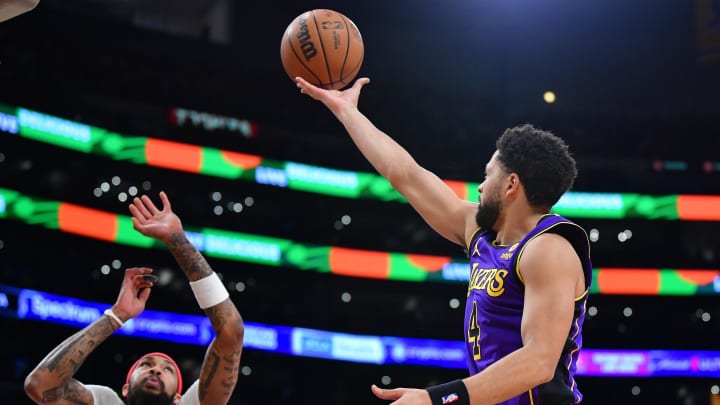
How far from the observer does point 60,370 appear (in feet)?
13.6

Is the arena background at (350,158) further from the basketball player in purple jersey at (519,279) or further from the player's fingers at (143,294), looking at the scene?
the basketball player in purple jersey at (519,279)

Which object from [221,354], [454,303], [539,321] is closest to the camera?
[539,321]

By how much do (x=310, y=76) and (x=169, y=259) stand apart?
18643 millimetres

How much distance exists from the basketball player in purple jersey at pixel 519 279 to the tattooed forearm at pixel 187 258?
43.5 inches

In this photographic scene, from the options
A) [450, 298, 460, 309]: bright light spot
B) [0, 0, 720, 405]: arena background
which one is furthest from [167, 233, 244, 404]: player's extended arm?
[450, 298, 460, 309]: bright light spot

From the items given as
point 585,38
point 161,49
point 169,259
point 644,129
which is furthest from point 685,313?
point 161,49

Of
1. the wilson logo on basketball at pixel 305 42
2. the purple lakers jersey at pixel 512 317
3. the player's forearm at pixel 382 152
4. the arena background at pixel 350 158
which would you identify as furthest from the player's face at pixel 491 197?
the arena background at pixel 350 158

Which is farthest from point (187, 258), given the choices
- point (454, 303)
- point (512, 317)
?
point (454, 303)

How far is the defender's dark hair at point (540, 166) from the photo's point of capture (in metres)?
3.58

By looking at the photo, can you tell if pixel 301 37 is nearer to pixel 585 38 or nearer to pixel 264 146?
pixel 264 146

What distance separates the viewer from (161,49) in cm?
2314

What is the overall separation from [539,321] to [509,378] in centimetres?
25

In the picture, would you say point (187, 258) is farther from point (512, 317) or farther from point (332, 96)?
point (512, 317)

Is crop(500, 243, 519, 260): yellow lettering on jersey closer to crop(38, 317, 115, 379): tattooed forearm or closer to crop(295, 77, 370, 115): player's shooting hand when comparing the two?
crop(295, 77, 370, 115): player's shooting hand
